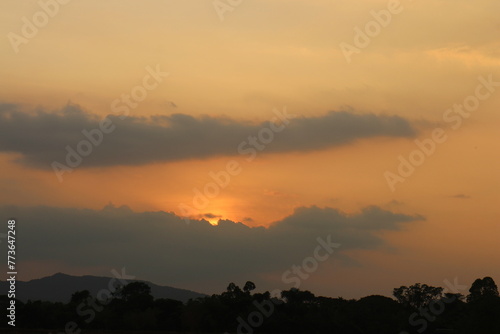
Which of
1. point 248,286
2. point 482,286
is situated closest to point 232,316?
point 248,286

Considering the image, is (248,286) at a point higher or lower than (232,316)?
higher

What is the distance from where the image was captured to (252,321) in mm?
91750

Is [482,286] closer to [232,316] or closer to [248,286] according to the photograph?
[248,286]

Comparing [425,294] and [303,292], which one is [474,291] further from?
[303,292]

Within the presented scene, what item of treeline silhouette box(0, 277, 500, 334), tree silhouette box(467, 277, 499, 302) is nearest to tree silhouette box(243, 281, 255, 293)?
treeline silhouette box(0, 277, 500, 334)

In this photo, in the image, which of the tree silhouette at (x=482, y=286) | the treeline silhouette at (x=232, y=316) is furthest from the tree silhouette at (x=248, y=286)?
the tree silhouette at (x=482, y=286)

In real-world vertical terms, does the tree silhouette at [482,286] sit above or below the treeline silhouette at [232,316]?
above

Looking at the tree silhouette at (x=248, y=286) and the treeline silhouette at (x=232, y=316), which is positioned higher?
the tree silhouette at (x=248, y=286)

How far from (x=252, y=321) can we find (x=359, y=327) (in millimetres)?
14582

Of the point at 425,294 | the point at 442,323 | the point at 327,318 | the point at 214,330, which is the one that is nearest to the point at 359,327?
the point at 327,318

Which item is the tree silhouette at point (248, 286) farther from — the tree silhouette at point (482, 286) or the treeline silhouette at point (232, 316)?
the tree silhouette at point (482, 286)

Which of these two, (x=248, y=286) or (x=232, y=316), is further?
(x=248, y=286)

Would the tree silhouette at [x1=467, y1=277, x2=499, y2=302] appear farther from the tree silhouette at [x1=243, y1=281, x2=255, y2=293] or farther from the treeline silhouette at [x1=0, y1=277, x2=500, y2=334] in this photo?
the tree silhouette at [x1=243, y1=281, x2=255, y2=293]

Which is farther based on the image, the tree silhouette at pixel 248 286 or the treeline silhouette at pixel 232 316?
the tree silhouette at pixel 248 286
